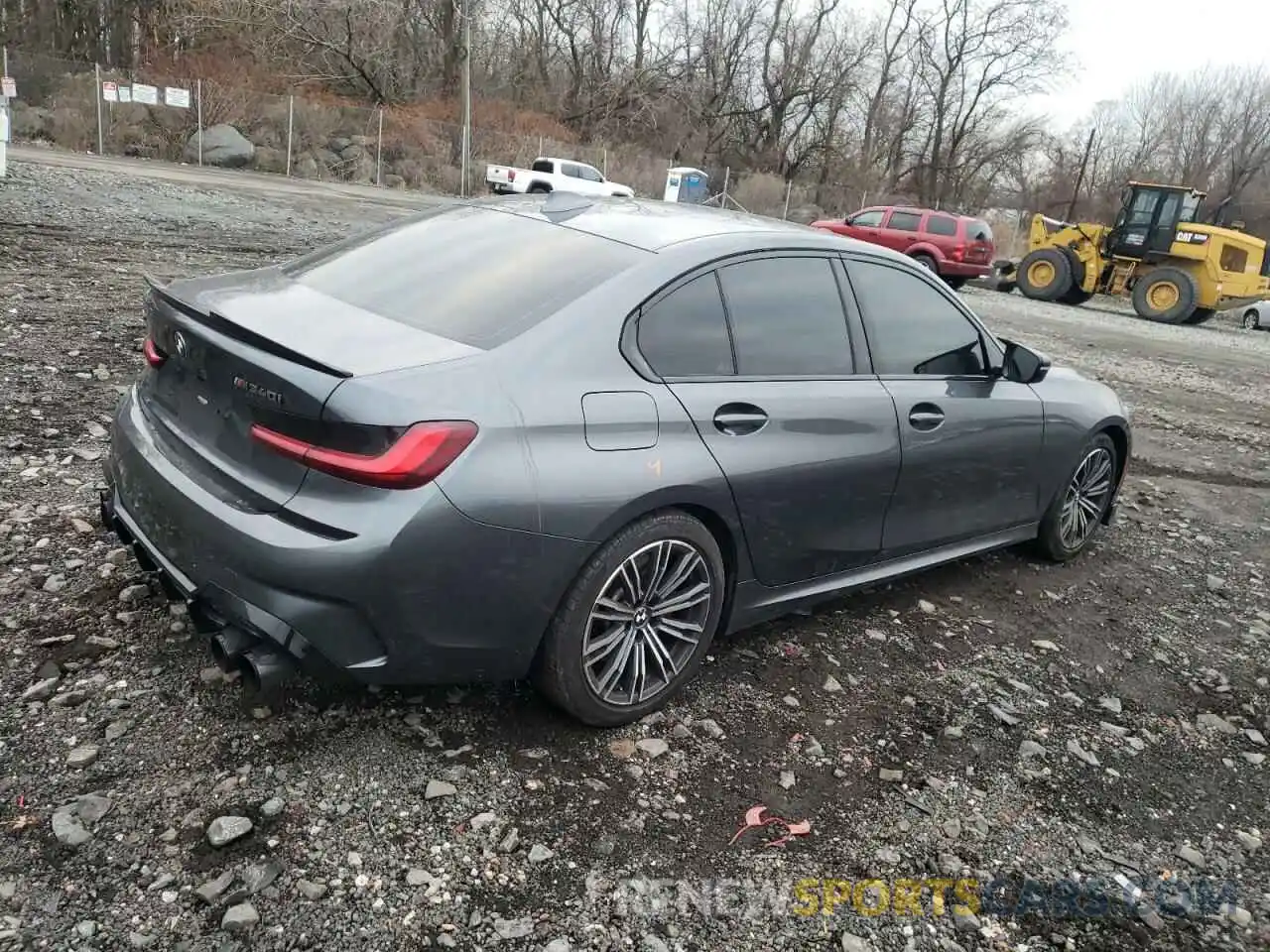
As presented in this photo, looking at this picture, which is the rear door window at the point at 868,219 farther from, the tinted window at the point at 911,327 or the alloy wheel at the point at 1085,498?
the tinted window at the point at 911,327

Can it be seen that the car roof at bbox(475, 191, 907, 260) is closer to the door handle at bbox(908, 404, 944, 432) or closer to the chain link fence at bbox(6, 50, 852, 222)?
the door handle at bbox(908, 404, 944, 432)

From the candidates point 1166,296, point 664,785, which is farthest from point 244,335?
point 1166,296

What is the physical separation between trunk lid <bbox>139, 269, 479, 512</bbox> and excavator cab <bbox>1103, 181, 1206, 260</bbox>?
2137 cm

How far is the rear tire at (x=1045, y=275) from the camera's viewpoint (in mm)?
21328

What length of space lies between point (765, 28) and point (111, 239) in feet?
159

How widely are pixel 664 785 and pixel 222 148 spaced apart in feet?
107

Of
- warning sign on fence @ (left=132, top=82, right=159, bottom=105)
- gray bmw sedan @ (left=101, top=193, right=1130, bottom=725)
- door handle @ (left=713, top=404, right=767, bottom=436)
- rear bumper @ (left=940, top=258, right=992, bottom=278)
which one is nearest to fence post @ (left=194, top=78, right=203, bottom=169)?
warning sign on fence @ (left=132, top=82, right=159, bottom=105)

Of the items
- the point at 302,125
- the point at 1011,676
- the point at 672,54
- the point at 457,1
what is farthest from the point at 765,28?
the point at 1011,676

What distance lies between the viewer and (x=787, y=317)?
333 cm

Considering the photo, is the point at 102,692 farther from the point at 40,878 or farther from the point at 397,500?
the point at 397,500

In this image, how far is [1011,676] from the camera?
146 inches

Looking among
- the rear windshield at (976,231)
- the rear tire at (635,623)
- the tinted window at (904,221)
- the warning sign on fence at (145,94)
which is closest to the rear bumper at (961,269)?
the rear windshield at (976,231)

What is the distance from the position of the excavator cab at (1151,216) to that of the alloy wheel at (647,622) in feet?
68.4

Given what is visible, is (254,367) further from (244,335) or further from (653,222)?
(653,222)
